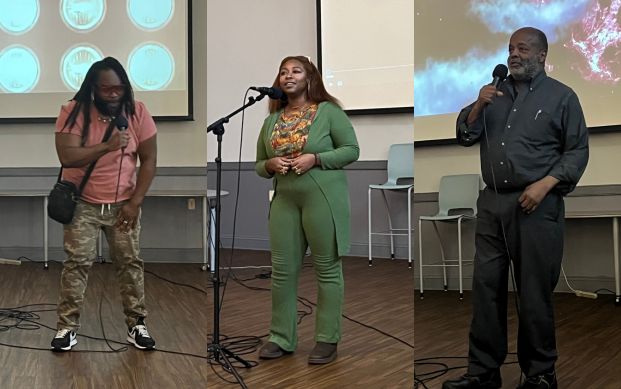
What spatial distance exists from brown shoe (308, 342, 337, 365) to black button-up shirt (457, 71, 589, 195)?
3.70ft

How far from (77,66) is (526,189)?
4.43 feet

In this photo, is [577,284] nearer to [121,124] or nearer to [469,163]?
[469,163]

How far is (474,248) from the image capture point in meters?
1.65

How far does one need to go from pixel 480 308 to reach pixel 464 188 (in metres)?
0.33

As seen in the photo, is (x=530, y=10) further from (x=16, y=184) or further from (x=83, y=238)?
(x=16, y=184)

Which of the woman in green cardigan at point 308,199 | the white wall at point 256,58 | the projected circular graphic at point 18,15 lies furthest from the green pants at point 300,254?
the white wall at point 256,58

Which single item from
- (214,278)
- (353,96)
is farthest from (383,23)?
(214,278)

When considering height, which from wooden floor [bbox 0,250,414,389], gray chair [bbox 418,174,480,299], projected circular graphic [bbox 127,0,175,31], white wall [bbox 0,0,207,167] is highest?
projected circular graphic [bbox 127,0,175,31]

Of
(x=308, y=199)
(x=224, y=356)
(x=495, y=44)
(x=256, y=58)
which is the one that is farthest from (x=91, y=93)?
(x=256, y=58)

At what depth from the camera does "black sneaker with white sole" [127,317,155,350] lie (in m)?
1.85

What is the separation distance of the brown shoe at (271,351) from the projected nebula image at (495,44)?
1.26m

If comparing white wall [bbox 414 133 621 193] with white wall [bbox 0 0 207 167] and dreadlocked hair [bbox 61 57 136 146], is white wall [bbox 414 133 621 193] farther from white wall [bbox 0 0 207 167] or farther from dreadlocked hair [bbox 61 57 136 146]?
dreadlocked hair [bbox 61 57 136 146]

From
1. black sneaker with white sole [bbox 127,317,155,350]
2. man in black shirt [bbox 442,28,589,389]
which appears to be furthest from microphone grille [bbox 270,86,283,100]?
black sneaker with white sole [bbox 127,317,155,350]

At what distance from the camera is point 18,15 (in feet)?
6.21
